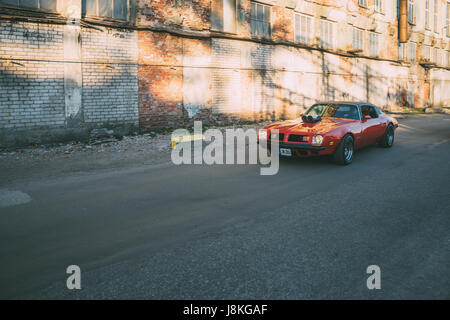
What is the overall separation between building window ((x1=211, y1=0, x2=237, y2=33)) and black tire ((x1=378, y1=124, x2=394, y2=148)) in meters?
8.08

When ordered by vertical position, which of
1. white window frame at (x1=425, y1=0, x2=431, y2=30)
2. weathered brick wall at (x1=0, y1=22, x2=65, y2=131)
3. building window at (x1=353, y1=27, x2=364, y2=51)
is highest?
white window frame at (x1=425, y1=0, x2=431, y2=30)

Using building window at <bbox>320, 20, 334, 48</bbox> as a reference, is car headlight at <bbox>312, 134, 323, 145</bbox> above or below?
below

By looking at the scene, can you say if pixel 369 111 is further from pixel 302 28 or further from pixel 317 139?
pixel 302 28

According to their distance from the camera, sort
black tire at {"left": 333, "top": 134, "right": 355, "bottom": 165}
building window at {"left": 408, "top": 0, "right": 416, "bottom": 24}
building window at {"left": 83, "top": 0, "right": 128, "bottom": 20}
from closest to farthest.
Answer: black tire at {"left": 333, "top": 134, "right": 355, "bottom": 165}, building window at {"left": 83, "top": 0, "right": 128, "bottom": 20}, building window at {"left": 408, "top": 0, "right": 416, "bottom": 24}

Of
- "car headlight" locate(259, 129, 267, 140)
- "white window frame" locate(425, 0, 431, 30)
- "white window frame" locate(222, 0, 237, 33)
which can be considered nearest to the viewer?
"car headlight" locate(259, 129, 267, 140)

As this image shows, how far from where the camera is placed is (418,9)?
30953mm

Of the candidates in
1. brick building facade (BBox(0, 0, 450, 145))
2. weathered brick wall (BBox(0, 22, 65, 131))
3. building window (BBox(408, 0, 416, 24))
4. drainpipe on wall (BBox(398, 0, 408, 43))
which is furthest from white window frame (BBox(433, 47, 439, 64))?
weathered brick wall (BBox(0, 22, 65, 131))

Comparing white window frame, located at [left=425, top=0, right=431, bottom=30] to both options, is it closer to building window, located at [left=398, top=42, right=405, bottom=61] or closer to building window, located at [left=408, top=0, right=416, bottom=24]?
building window, located at [left=408, top=0, right=416, bottom=24]

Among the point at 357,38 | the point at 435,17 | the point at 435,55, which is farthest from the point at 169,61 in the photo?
the point at 435,17

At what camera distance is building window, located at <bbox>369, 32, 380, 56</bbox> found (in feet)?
83.9

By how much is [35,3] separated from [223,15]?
287 inches

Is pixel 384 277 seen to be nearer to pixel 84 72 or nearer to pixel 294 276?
pixel 294 276
